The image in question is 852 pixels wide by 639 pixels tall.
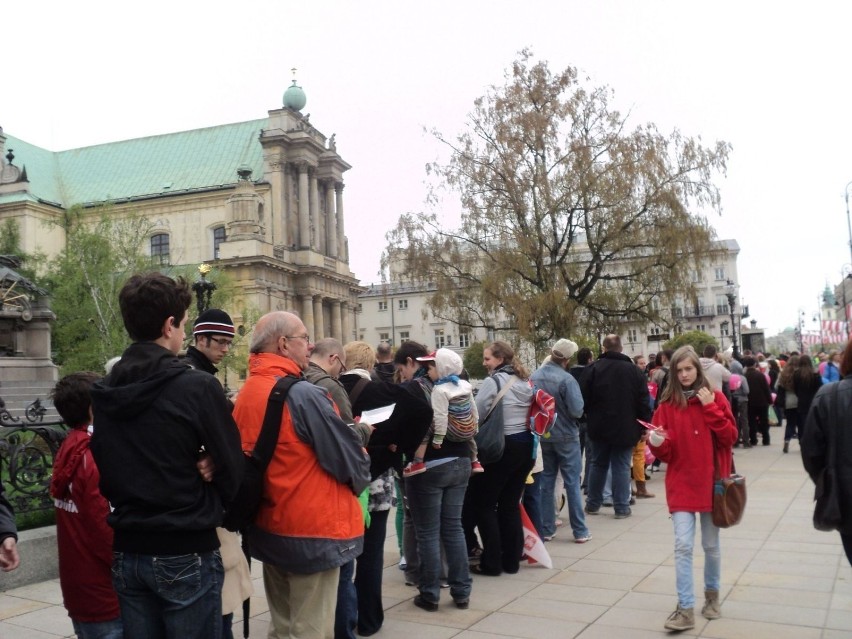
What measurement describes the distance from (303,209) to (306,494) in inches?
2856

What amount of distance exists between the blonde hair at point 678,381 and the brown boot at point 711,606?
1.43 meters

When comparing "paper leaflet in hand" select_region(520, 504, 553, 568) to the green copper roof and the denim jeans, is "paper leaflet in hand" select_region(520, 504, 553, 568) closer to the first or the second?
the denim jeans

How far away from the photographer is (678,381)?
20.8 ft

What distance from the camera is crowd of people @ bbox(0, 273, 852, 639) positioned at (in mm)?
3309

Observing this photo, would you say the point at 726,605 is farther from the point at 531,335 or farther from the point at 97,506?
the point at 531,335

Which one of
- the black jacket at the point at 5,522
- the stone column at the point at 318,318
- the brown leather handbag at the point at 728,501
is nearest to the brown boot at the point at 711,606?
the brown leather handbag at the point at 728,501

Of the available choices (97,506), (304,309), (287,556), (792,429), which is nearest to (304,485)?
(287,556)

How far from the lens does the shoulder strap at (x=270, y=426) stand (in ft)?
13.7

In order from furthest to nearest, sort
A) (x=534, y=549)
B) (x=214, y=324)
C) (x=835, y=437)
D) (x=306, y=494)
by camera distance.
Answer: (x=534, y=549) → (x=835, y=437) → (x=214, y=324) → (x=306, y=494)

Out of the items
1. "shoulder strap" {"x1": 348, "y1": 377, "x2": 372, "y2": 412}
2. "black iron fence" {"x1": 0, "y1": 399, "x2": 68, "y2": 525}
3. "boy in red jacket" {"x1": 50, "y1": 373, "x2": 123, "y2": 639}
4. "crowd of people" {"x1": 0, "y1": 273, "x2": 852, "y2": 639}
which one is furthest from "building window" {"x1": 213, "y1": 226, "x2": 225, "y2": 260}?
"boy in red jacket" {"x1": 50, "y1": 373, "x2": 123, "y2": 639}

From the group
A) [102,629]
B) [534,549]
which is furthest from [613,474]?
[102,629]

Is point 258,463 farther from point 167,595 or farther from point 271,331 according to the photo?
point 167,595

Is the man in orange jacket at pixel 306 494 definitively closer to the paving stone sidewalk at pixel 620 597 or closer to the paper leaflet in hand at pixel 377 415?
the paper leaflet in hand at pixel 377 415

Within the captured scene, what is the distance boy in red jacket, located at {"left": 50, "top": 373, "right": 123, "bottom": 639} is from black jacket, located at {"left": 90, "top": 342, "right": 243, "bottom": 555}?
0.83 meters
